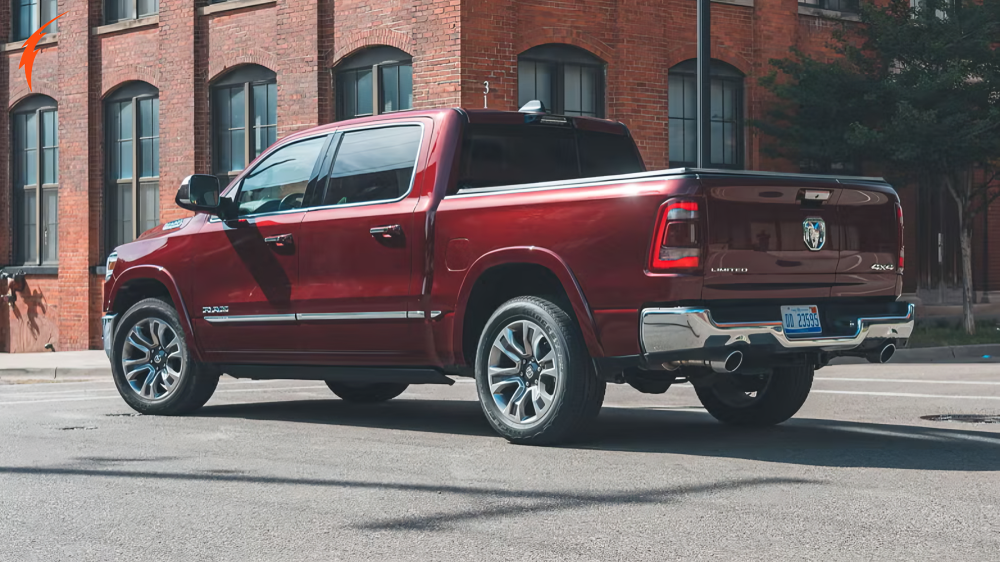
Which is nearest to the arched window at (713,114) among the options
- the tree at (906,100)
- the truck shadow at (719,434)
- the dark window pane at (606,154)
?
the tree at (906,100)

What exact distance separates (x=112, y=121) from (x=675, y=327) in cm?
1926

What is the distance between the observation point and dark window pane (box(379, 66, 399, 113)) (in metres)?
19.8

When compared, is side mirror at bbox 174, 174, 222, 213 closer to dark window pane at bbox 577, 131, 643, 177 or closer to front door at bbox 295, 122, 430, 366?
front door at bbox 295, 122, 430, 366

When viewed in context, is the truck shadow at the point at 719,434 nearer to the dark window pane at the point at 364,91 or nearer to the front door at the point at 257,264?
the front door at the point at 257,264

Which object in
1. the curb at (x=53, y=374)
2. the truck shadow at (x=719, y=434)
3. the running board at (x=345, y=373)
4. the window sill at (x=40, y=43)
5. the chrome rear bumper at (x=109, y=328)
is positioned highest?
the window sill at (x=40, y=43)

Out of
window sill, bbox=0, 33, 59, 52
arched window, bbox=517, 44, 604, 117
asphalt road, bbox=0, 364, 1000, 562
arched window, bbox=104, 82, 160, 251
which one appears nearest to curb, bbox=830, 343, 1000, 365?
arched window, bbox=517, 44, 604, 117

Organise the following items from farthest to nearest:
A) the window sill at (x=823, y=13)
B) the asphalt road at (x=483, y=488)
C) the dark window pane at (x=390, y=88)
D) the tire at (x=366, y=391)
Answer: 1. the window sill at (x=823, y=13)
2. the dark window pane at (x=390, y=88)
3. the tire at (x=366, y=391)
4. the asphalt road at (x=483, y=488)

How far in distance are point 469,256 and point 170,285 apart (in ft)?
9.73

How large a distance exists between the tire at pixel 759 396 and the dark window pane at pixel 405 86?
37.8 ft

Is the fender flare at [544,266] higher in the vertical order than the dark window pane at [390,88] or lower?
lower

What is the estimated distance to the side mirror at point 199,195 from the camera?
9.34m

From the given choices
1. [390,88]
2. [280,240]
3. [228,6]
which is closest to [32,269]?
[228,6]

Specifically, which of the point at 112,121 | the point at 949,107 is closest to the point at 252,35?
the point at 112,121

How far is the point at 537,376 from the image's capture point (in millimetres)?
7680
